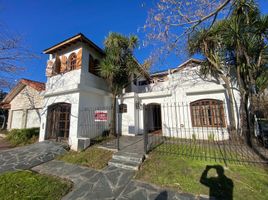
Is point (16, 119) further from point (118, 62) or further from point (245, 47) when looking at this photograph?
point (245, 47)

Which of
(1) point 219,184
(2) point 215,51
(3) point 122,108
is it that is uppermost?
(2) point 215,51

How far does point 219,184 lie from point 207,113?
5.81 metres

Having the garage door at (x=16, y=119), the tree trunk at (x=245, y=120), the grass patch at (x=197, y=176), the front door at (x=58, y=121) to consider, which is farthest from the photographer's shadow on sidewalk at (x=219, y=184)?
the garage door at (x=16, y=119)

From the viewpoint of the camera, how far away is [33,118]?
12844 mm

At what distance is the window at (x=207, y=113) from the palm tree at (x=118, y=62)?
16.5 feet

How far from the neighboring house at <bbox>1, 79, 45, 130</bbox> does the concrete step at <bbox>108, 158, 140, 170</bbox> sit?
10.5 meters

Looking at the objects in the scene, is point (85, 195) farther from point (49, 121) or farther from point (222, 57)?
point (222, 57)

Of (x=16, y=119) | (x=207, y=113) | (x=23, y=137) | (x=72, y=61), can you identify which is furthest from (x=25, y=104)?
(x=207, y=113)

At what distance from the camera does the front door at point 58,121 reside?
909 cm

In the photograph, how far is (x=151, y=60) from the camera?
5.32 meters

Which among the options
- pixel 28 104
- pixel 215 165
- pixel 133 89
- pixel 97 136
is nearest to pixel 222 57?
pixel 215 165

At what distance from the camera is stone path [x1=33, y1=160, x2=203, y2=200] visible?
3439 mm

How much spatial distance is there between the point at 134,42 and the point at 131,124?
20.8ft

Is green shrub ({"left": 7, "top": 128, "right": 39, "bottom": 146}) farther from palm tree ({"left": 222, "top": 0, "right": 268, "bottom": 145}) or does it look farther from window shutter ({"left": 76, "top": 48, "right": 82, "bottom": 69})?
palm tree ({"left": 222, "top": 0, "right": 268, "bottom": 145})
